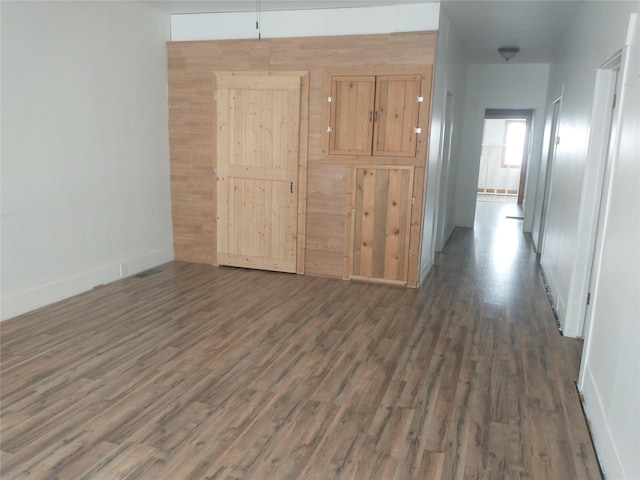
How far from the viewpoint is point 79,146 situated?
449 centimetres

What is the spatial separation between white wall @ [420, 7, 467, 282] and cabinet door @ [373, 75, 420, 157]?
20 cm

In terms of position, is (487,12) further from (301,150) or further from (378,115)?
(301,150)

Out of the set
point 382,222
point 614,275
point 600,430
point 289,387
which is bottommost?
point 289,387

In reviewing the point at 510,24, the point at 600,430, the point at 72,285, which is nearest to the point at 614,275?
the point at 600,430

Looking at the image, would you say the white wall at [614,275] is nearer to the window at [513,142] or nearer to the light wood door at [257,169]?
the light wood door at [257,169]

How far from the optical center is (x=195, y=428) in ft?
8.30

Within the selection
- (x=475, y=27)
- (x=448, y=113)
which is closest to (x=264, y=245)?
(x=448, y=113)

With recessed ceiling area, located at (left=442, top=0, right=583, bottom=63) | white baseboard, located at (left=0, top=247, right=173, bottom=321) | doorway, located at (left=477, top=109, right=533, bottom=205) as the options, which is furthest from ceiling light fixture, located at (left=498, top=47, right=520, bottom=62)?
doorway, located at (left=477, top=109, right=533, bottom=205)

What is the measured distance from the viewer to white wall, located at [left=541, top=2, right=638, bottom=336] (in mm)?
3525

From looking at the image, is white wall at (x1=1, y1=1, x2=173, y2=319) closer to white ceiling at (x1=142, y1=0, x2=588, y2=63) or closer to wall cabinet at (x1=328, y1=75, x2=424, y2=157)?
white ceiling at (x1=142, y1=0, x2=588, y2=63)

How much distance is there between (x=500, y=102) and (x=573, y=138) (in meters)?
4.11

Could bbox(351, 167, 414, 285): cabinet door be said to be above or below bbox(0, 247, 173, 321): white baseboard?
above

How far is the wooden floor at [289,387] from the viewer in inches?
90.5

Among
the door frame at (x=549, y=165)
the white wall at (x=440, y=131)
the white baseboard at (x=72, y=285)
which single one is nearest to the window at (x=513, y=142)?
the door frame at (x=549, y=165)
